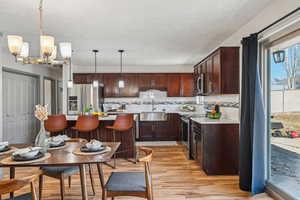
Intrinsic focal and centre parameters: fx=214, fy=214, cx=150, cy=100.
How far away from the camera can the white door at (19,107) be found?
18.1 ft

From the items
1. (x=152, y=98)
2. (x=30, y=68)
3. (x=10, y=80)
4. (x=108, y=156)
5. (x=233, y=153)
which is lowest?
(x=233, y=153)

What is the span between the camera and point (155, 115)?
6.86 metres

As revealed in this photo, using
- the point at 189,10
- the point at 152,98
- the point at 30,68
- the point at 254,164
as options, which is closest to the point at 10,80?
the point at 30,68

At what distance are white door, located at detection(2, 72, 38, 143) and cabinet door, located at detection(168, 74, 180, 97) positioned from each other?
425 cm

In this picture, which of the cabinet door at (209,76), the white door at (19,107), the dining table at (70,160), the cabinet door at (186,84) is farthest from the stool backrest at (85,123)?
the cabinet door at (186,84)

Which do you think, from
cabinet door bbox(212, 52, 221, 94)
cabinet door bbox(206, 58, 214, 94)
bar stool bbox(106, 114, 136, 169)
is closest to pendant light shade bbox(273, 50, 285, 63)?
cabinet door bbox(212, 52, 221, 94)

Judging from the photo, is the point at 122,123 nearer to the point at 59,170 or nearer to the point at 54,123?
the point at 54,123

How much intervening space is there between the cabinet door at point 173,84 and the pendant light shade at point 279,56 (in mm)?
4202

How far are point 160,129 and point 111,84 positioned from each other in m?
2.18

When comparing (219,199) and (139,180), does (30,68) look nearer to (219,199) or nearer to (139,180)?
(139,180)

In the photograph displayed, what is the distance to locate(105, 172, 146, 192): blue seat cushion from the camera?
6.88 feet

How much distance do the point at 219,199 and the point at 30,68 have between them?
19.7 feet

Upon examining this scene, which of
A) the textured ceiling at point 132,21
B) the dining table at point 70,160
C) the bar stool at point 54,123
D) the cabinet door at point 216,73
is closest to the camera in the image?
the dining table at point 70,160

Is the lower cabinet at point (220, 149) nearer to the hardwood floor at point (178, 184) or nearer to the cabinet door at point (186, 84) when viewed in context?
the hardwood floor at point (178, 184)
